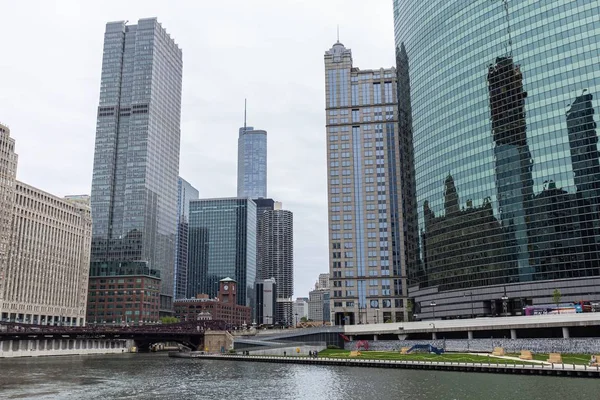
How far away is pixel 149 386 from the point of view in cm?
9112

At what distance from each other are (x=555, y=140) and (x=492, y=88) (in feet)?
81.0

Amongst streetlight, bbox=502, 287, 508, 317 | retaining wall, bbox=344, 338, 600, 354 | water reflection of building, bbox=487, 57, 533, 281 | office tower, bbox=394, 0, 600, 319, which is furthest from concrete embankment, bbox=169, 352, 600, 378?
water reflection of building, bbox=487, 57, 533, 281

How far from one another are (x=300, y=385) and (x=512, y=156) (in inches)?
3851

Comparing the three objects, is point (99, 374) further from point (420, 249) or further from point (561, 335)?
point (420, 249)

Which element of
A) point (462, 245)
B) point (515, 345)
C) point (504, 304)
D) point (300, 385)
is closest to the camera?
point (300, 385)

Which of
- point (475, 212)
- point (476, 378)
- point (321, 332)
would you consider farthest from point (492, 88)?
point (476, 378)

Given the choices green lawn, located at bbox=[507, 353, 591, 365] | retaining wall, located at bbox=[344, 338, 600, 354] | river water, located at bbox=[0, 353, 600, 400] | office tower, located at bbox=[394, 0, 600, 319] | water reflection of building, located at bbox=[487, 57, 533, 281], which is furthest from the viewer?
water reflection of building, located at bbox=[487, 57, 533, 281]

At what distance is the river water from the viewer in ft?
241

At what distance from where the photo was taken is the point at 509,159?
159875 millimetres

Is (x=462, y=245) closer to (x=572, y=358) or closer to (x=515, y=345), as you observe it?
(x=515, y=345)

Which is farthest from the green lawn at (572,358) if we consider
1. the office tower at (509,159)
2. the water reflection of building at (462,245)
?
the water reflection of building at (462,245)

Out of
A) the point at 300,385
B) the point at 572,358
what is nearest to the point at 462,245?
the point at 572,358

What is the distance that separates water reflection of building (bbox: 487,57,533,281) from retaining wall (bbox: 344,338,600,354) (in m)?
27.7

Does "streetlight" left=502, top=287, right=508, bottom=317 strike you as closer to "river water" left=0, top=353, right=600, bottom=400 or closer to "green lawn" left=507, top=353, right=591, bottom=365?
"green lawn" left=507, top=353, right=591, bottom=365
